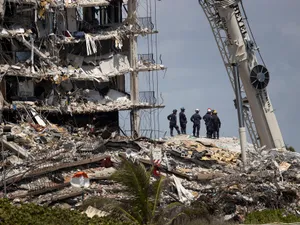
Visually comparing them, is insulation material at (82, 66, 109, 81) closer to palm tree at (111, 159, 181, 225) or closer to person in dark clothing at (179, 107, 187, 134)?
person in dark clothing at (179, 107, 187, 134)

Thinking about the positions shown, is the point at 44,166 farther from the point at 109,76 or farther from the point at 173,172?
the point at 109,76

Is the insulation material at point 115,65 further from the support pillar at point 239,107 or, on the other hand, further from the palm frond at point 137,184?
the palm frond at point 137,184

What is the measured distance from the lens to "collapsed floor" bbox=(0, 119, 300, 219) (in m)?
29.7

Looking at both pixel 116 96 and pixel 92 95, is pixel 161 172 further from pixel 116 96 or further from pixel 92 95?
pixel 116 96

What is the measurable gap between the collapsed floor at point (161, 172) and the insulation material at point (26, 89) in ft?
25.4

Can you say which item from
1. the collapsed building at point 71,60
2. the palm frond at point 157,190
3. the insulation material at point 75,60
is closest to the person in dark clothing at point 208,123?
the collapsed building at point 71,60

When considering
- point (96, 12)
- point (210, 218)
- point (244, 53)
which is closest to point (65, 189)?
point (210, 218)

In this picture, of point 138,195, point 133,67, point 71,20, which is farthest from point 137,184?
point 133,67

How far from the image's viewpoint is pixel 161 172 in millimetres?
33094

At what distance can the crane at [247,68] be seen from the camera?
109ft

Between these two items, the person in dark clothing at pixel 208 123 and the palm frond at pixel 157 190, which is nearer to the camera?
the palm frond at pixel 157 190

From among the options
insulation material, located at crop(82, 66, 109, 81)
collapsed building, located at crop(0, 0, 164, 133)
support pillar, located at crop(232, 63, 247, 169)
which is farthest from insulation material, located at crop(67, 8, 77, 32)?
support pillar, located at crop(232, 63, 247, 169)

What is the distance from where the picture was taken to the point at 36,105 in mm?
46281

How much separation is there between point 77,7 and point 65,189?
22.1m
